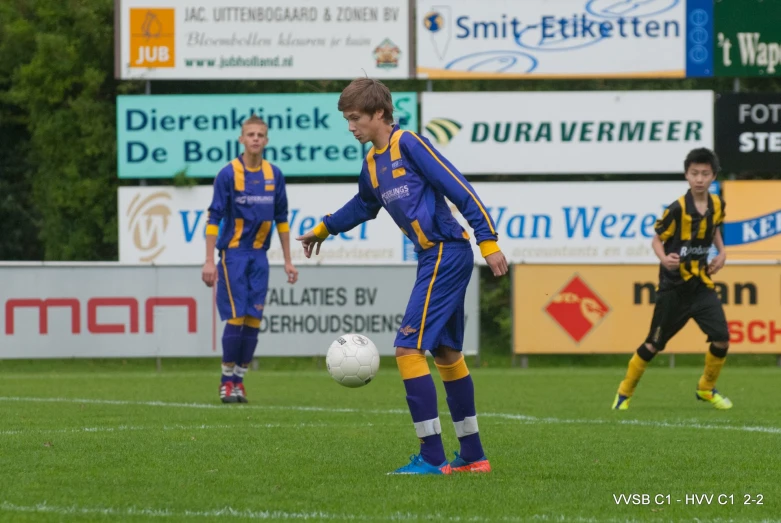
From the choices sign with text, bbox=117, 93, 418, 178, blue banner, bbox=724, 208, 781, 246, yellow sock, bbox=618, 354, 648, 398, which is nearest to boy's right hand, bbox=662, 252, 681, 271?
yellow sock, bbox=618, 354, 648, 398

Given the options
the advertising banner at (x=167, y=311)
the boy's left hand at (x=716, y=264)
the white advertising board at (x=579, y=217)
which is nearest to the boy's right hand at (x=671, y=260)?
the boy's left hand at (x=716, y=264)

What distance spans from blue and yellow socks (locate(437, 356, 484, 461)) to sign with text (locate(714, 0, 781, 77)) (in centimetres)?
1705

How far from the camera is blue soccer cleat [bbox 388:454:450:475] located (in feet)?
20.3

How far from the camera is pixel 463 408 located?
21.1 feet

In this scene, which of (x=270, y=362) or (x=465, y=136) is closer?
(x=270, y=362)

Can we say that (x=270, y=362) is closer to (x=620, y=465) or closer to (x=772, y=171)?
(x=772, y=171)

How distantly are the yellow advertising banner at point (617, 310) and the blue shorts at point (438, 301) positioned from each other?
40.4ft

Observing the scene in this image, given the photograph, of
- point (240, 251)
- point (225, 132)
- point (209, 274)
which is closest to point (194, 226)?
point (225, 132)

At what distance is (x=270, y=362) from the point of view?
20.3 metres

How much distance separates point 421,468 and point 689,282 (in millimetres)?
5199

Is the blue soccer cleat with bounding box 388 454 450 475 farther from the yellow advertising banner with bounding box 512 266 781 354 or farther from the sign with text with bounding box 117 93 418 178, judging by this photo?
the sign with text with bounding box 117 93 418 178

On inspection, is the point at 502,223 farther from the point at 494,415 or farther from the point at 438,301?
the point at 438,301

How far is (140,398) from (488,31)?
483 inches

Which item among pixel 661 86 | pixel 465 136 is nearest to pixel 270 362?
pixel 465 136
